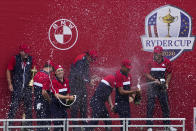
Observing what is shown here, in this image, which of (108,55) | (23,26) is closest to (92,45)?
(108,55)

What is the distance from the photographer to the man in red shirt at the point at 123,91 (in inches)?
568

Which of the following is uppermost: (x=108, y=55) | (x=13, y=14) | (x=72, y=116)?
(x=13, y=14)

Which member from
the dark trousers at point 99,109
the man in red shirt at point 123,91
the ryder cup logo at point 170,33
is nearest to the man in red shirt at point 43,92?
the dark trousers at point 99,109

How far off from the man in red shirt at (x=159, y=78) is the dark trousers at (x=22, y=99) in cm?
287

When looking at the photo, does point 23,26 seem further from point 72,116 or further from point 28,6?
point 72,116

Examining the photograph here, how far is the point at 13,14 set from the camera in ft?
51.3

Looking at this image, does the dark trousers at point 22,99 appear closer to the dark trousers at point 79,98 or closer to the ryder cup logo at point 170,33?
the dark trousers at point 79,98

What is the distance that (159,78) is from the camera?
15.4 metres

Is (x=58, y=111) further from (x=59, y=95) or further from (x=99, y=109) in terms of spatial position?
(x=99, y=109)

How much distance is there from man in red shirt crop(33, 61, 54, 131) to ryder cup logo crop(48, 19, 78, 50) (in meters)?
1.39

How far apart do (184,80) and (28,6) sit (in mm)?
4324

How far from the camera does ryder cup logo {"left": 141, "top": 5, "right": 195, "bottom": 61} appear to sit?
16172 mm

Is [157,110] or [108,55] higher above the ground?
[108,55]

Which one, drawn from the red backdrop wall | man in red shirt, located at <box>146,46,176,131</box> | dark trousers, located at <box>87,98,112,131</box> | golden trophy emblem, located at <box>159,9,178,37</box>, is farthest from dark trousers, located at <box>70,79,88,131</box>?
golden trophy emblem, located at <box>159,9,178,37</box>
